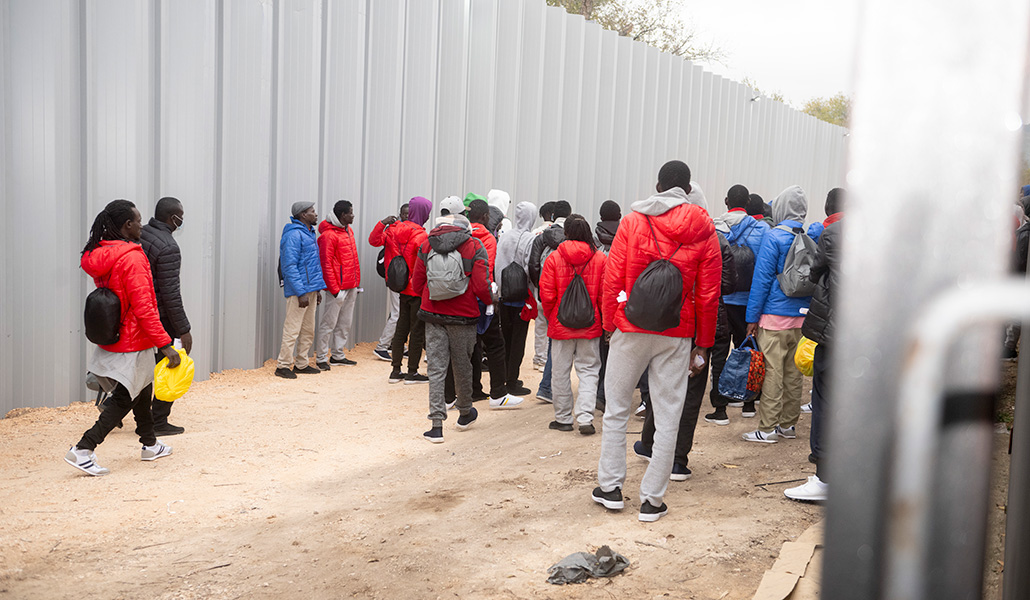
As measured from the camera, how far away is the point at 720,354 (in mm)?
7086

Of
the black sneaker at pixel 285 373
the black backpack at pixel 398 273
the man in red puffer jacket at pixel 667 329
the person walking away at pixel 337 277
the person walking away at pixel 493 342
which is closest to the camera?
the man in red puffer jacket at pixel 667 329

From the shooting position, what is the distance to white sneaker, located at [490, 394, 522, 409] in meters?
8.09

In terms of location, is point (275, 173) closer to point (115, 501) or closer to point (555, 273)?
point (555, 273)

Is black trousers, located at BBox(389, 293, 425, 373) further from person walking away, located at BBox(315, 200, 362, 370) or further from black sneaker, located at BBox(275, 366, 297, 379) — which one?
black sneaker, located at BBox(275, 366, 297, 379)

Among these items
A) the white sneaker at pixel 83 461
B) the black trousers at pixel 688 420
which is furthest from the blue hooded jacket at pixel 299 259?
the black trousers at pixel 688 420

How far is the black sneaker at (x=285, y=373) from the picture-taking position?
9.52 metres

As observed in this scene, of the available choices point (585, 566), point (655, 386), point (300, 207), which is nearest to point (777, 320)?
point (655, 386)

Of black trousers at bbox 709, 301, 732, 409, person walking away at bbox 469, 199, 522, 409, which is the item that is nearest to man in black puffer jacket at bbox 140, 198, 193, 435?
person walking away at bbox 469, 199, 522, 409

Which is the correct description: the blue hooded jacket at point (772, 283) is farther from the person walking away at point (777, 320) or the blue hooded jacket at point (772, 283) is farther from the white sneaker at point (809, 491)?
the white sneaker at point (809, 491)

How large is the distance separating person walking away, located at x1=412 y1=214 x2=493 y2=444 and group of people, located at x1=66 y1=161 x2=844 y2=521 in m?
0.01

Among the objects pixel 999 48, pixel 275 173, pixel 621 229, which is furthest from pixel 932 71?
pixel 275 173

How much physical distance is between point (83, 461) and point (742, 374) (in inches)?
195

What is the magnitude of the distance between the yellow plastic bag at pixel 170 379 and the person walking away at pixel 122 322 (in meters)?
0.05

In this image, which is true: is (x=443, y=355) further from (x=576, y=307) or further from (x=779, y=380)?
(x=779, y=380)
